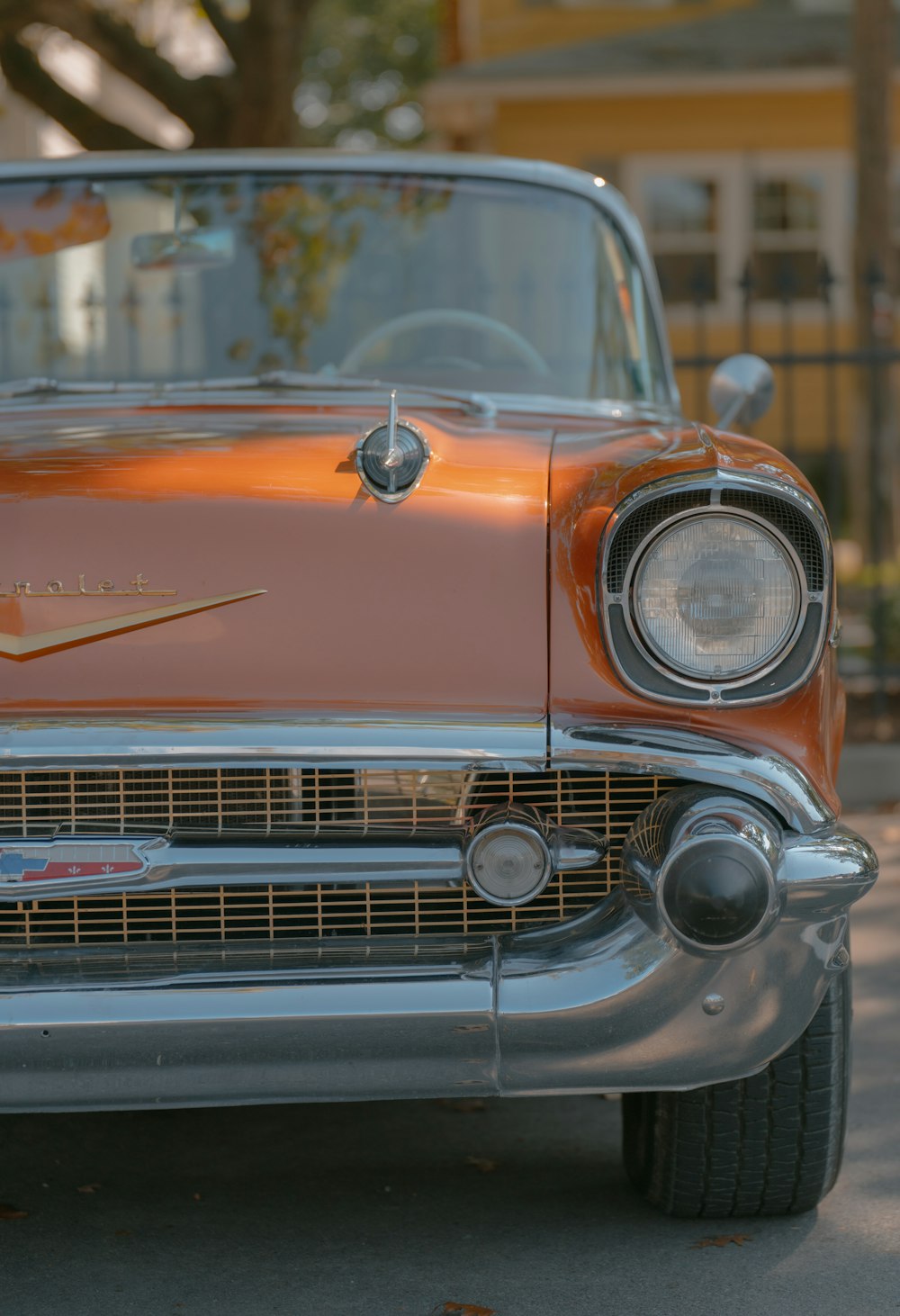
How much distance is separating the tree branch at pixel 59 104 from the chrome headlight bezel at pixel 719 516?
28.9 ft

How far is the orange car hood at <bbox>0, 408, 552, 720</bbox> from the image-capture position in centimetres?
220

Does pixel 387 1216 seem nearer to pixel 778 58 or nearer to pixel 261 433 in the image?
pixel 261 433

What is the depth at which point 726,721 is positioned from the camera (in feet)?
7.29

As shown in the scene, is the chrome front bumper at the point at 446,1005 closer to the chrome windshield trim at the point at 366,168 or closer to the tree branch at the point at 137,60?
the chrome windshield trim at the point at 366,168

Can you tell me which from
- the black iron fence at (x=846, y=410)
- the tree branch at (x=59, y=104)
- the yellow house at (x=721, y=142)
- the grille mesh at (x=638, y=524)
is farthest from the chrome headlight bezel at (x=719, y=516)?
the yellow house at (x=721, y=142)

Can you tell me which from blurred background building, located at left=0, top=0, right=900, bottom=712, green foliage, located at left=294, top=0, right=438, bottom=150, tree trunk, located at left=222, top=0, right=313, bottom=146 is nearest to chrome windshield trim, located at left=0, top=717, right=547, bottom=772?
tree trunk, located at left=222, top=0, right=313, bottom=146

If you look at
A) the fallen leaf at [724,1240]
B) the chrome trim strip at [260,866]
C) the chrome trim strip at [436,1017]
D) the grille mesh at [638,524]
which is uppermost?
the grille mesh at [638,524]

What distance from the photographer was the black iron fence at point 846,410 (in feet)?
20.8

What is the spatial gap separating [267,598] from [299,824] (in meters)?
0.31

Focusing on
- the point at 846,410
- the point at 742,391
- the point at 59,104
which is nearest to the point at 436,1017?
the point at 742,391

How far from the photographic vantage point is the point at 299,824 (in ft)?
7.24

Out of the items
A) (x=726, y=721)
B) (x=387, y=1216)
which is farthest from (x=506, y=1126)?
(x=726, y=721)

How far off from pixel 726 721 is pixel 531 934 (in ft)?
1.28

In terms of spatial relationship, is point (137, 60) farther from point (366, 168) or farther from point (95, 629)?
point (95, 629)
